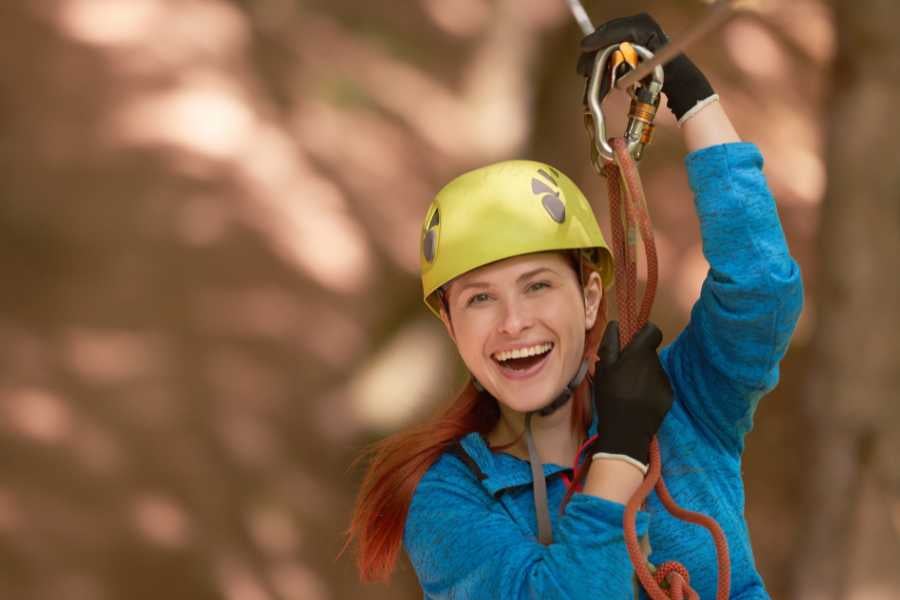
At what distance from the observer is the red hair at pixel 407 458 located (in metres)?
1.98

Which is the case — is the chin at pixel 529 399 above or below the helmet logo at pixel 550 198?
below

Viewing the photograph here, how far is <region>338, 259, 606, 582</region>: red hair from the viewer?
77.9 inches

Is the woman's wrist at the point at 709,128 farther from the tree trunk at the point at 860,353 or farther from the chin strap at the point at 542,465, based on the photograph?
the tree trunk at the point at 860,353

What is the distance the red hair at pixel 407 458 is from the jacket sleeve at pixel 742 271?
233 millimetres

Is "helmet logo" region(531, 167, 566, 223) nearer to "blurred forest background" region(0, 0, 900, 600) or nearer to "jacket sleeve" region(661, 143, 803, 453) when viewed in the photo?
"jacket sleeve" region(661, 143, 803, 453)

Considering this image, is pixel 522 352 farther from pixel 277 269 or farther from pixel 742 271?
pixel 277 269

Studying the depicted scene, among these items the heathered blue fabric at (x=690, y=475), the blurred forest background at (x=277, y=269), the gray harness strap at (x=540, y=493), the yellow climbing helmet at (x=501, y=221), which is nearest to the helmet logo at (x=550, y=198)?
the yellow climbing helmet at (x=501, y=221)

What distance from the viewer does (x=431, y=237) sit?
79.0 inches

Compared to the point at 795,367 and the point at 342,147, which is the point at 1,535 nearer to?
the point at 342,147

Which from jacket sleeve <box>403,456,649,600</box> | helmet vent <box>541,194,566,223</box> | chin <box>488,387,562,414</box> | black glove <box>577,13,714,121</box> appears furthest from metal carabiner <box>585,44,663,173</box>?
jacket sleeve <box>403,456,649,600</box>

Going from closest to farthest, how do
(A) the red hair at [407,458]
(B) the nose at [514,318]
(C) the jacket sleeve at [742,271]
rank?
(C) the jacket sleeve at [742,271] < (B) the nose at [514,318] < (A) the red hair at [407,458]

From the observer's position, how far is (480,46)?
3781mm

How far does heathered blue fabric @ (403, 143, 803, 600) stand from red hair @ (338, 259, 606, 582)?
4 centimetres

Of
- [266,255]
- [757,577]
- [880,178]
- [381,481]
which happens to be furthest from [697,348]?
[880,178]
